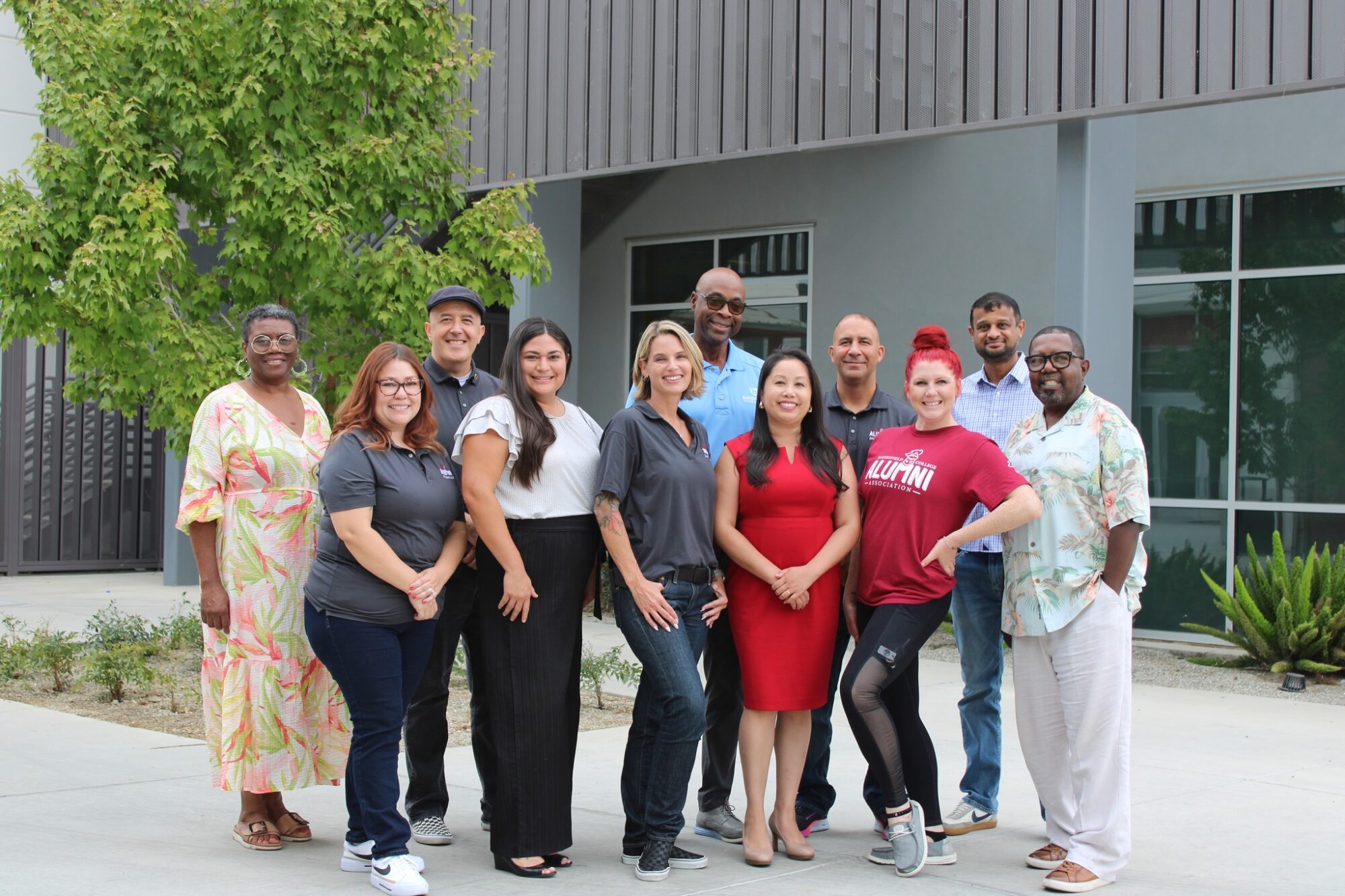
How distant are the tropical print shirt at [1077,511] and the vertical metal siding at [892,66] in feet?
19.1

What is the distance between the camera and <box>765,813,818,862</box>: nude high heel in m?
5.04

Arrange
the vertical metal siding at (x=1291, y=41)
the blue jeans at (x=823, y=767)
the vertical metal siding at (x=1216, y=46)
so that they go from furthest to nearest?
the vertical metal siding at (x=1216, y=46), the vertical metal siding at (x=1291, y=41), the blue jeans at (x=823, y=767)

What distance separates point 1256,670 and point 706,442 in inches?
254

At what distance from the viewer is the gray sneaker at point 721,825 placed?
5363mm

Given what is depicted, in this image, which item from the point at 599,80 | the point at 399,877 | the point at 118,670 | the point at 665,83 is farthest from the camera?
the point at 599,80

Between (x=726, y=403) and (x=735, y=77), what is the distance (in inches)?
253

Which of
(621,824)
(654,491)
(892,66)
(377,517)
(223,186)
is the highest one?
(892,66)

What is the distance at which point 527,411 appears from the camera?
15.7 feet

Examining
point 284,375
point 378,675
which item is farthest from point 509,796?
point 284,375

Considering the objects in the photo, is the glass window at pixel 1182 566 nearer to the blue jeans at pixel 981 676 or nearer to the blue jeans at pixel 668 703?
the blue jeans at pixel 981 676

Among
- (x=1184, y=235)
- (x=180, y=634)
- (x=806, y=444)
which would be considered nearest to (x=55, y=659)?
(x=180, y=634)

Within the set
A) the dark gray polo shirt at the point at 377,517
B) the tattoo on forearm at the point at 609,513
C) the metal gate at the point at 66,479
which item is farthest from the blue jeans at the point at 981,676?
the metal gate at the point at 66,479

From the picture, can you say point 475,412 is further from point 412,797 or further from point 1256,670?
point 1256,670

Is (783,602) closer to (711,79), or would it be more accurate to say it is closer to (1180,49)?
(1180,49)
